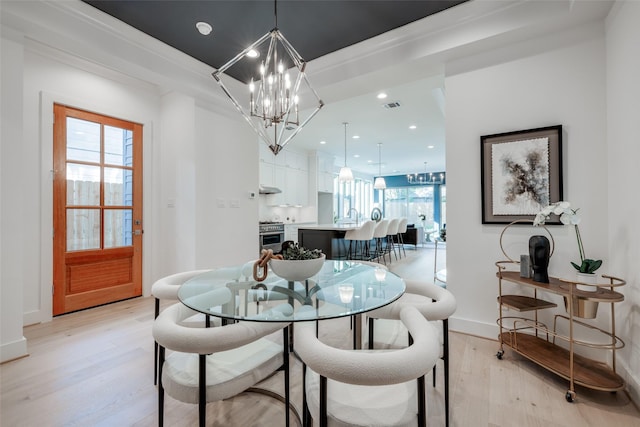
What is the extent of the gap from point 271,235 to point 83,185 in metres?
3.30

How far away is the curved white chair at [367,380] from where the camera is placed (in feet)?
2.85

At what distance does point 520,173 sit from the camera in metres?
2.27

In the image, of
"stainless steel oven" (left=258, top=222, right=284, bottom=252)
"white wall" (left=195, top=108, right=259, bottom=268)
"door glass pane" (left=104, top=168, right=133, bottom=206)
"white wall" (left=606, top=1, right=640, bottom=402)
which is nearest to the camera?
"white wall" (left=606, top=1, right=640, bottom=402)

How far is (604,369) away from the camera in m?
1.76

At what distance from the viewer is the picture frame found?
2.14 m

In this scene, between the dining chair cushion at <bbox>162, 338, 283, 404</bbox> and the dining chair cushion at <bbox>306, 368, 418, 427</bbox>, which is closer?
the dining chair cushion at <bbox>306, 368, 418, 427</bbox>

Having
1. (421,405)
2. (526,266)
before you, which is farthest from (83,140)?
(526,266)

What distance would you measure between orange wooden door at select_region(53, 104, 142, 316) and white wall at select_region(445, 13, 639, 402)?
3682mm

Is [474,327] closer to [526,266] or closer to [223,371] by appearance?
[526,266]

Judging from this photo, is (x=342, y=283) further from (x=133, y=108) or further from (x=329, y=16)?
(x=133, y=108)

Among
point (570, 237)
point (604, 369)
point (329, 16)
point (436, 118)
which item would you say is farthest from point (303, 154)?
point (604, 369)

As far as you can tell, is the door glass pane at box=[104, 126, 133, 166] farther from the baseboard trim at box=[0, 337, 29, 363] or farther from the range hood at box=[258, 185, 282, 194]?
the range hood at box=[258, 185, 282, 194]

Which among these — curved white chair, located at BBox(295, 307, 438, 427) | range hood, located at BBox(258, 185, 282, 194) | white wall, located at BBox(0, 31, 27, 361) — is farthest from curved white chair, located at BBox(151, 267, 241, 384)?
range hood, located at BBox(258, 185, 282, 194)

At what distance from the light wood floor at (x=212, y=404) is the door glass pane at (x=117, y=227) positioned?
4.02ft
